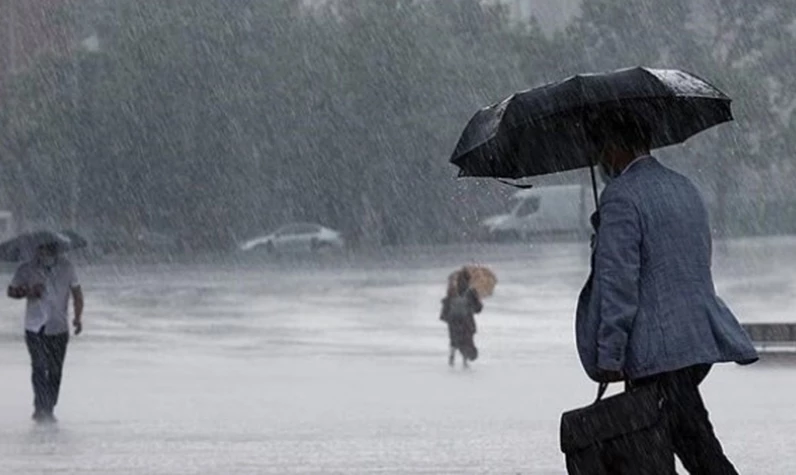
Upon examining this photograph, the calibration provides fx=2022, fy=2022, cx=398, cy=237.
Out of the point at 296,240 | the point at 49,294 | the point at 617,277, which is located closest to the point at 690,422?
the point at 617,277

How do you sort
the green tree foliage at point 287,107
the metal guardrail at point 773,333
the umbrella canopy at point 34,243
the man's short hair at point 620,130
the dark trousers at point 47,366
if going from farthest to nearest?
the green tree foliage at point 287,107 < the metal guardrail at point 773,333 < the umbrella canopy at point 34,243 < the dark trousers at point 47,366 < the man's short hair at point 620,130

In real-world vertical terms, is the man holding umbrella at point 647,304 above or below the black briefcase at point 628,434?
above

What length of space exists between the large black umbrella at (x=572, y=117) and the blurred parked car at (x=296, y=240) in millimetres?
48036

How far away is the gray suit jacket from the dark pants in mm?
64

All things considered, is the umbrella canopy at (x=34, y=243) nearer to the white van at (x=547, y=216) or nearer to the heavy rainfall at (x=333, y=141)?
the heavy rainfall at (x=333, y=141)

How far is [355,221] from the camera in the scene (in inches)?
2301

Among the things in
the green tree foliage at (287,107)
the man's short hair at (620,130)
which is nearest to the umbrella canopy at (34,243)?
the man's short hair at (620,130)

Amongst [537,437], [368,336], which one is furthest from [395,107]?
[537,437]

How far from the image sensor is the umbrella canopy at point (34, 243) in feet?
52.0

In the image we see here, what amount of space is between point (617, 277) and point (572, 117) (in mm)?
752

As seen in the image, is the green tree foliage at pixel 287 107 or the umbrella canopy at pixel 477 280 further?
the green tree foliage at pixel 287 107

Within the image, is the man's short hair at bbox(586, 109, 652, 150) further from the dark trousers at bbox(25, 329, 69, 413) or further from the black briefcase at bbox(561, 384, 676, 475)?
the dark trousers at bbox(25, 329, 69, 413)

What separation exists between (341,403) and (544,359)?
580cm

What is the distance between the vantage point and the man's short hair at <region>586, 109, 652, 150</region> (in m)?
6.48
